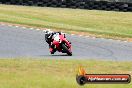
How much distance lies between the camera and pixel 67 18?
128 feet

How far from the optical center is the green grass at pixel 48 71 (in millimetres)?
10547

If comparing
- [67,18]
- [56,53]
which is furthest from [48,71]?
[67,18]

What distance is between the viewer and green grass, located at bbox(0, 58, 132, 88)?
10547 mm

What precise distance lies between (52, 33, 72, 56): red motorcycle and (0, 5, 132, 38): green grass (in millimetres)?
12927

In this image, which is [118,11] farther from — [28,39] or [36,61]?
[36,61]

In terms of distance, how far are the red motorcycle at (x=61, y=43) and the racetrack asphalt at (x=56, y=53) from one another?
0.93ft

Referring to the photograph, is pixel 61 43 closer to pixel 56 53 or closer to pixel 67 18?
pixel 56 53

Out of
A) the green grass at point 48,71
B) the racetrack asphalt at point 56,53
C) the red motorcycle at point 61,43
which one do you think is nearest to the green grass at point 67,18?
the racetrack asphalt at point 56,53

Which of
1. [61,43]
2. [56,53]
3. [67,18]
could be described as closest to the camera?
[61,43]

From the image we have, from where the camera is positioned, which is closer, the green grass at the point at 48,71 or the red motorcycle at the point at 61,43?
the green grass at the point at 48,71

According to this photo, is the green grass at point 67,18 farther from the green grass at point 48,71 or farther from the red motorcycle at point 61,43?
the green grass at point 48,71

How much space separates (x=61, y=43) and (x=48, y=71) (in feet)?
12.9

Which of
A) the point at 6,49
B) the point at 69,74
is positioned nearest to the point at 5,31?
the point at 6,49

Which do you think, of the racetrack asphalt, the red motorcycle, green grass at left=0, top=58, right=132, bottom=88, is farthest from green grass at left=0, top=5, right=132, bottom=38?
→ green grass at left=0, top=58, right=132, bottom=88
